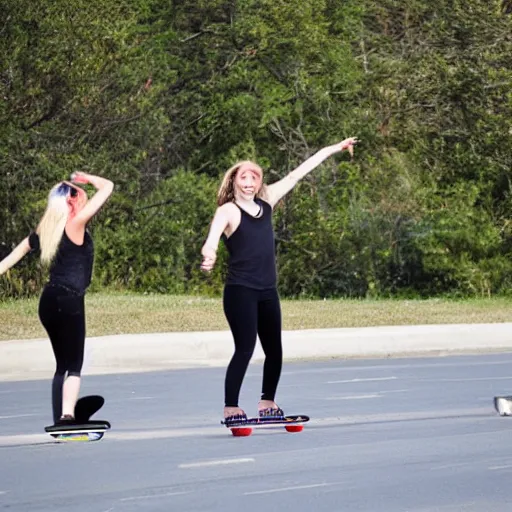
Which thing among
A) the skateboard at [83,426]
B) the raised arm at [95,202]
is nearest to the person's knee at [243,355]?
the skateboard at [83,426]

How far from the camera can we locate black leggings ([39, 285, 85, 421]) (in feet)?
32.2

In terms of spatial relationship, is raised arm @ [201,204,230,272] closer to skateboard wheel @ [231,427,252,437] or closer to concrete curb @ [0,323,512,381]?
skateboard wheel @ [231,427,252,437]

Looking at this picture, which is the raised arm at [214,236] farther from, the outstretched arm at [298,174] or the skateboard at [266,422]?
the skateboard at [266,422]

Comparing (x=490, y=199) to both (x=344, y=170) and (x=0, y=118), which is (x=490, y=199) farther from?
(x=0, y=118)

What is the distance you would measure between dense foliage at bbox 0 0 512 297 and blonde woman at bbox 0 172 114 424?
1971 centimetres

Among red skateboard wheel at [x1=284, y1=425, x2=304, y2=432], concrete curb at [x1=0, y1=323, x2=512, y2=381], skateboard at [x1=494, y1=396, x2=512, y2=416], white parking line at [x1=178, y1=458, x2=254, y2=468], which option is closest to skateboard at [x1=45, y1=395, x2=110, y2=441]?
white parking line at [x1=178, y1=458, x2=254, y2=468]

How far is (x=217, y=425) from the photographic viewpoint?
1191 centimetres

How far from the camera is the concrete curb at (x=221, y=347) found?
17531 mm

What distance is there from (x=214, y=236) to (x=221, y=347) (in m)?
9.13

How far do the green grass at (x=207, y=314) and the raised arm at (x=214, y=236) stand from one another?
10.1 meters

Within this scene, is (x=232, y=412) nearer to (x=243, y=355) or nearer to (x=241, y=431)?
(x=243, y=355)

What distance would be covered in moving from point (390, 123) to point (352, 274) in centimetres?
378

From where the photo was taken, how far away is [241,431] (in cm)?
1108

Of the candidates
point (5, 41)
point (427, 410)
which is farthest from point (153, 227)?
point (427, 410)
